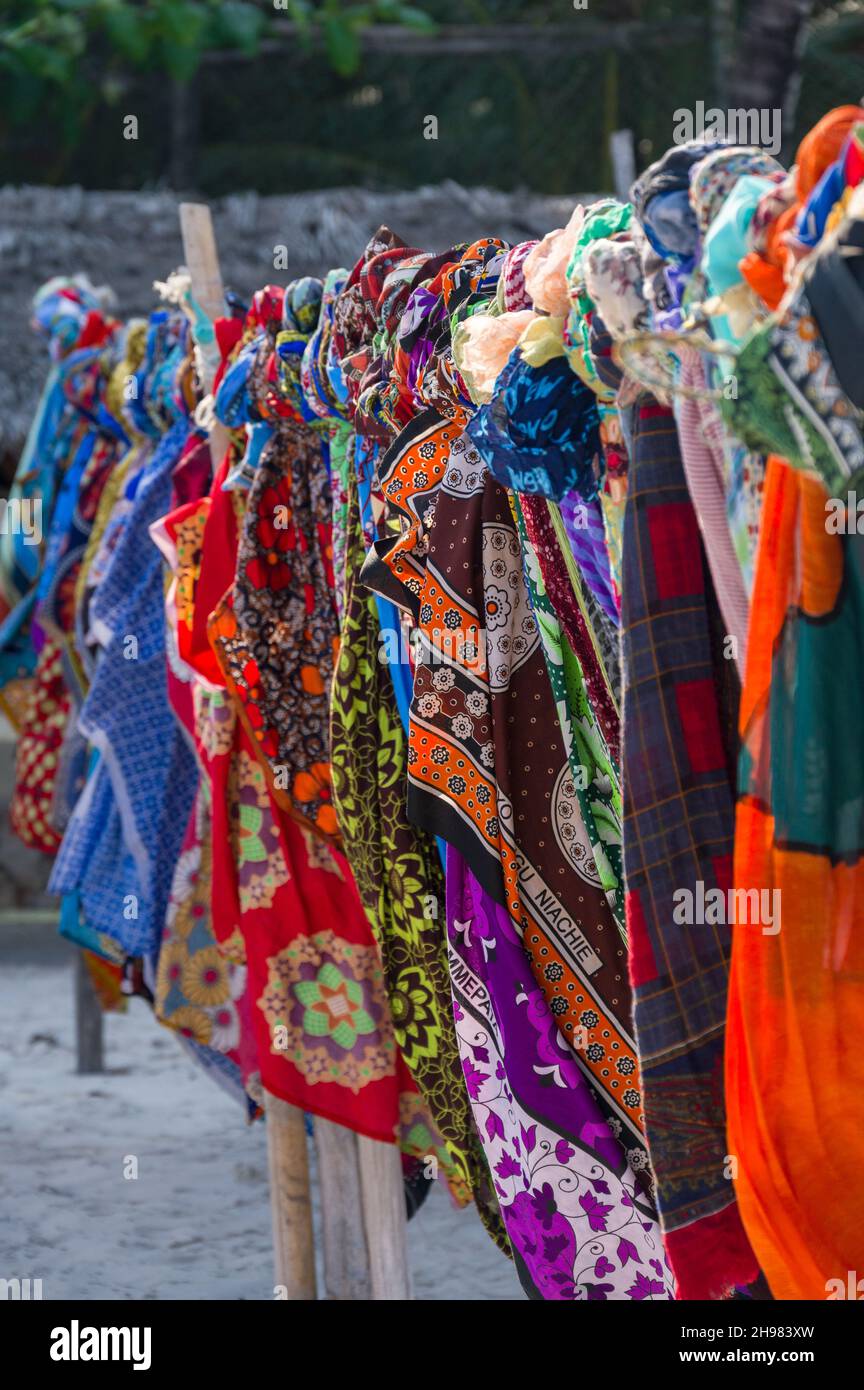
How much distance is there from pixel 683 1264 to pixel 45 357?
204 inches

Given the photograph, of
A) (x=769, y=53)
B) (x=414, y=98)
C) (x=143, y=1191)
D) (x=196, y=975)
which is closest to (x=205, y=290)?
(x=196, y=975)

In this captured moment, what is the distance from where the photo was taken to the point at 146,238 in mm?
6004

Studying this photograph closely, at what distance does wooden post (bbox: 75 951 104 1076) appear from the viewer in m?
4.60

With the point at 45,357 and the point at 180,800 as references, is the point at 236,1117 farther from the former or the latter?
the point at 45,357

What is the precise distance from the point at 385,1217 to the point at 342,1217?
0.25 meters

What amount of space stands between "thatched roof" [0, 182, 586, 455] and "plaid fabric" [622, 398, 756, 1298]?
15.5 feet

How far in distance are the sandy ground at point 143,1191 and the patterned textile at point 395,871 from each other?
1218 mm

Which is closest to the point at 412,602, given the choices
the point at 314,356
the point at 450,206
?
the point at 314,356

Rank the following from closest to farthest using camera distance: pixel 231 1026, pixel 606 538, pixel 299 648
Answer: pixel 606 538 → pixel 299 648 → pixel 231 1026

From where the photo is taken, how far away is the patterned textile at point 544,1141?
5.72 ft

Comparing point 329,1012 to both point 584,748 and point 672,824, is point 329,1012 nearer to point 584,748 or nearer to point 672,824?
point 584,748

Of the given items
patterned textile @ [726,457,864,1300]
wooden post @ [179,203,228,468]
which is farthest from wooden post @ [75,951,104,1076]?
patterned textile @ [726,457,864,1300]

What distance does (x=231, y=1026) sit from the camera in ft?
9.71

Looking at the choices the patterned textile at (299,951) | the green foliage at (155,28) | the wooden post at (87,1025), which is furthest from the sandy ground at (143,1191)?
the green foliage at (155,28)
